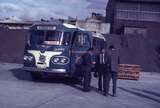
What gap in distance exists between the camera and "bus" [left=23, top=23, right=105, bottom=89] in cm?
2020

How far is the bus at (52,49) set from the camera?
20.2 meters

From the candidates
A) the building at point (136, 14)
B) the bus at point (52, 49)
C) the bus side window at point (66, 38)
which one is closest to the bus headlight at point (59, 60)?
the bus at point (52, 49)

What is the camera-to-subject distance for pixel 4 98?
48.8 ft

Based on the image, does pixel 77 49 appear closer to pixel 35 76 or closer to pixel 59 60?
pixel 59 60

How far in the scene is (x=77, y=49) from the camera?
70.0 feet

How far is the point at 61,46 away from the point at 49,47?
1.79ft

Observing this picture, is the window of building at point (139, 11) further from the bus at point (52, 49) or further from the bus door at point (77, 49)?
the bus at point (52, 49)

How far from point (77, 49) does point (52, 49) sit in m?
1.58

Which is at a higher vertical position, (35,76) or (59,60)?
(59,60)

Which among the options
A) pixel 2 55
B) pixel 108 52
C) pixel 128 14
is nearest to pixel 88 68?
pixel 108 52

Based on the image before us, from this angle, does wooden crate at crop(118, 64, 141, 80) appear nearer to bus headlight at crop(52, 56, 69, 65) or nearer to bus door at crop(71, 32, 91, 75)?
bus door at crop(71, 32, 91, 75)

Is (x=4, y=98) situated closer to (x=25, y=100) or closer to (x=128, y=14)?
(x=25, y=100)

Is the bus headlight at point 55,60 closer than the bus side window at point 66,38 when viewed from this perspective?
Yes

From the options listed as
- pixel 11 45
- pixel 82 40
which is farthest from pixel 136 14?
pixel 82 40
